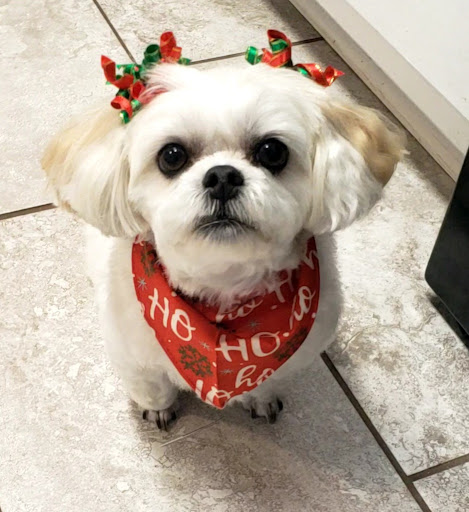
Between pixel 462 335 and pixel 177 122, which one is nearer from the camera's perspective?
pixel 177 122

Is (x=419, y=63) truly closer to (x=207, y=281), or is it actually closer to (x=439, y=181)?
(x=439, y=181)

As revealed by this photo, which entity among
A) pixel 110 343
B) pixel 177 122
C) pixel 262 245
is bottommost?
pixel 110 343

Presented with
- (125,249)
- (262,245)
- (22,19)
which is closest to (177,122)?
(262,245)

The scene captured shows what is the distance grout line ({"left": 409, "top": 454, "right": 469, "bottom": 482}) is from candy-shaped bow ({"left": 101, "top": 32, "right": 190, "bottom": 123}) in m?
0.72

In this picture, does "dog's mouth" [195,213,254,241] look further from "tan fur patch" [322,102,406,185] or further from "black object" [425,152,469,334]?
"black object" [425,152,469,334]

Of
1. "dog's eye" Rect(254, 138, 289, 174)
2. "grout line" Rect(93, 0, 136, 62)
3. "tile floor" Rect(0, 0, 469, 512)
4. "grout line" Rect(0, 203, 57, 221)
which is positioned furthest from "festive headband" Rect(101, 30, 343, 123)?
"grout line" Rect(93, 0, 136, 62)

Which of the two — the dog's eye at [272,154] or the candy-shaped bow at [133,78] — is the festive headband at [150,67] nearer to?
the candy-shaped bow at [133,78]

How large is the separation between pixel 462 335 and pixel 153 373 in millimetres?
585

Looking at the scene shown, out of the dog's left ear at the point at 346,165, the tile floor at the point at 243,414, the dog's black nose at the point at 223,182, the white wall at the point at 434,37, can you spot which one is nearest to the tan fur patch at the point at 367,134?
the dog's left ear at the point at 346,165

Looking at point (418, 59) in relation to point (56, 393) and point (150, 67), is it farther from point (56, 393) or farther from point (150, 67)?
point (56, 393)

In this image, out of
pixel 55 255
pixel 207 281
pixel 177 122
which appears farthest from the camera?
pixel 55 255

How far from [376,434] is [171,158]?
0.62 m

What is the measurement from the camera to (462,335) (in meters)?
1.33

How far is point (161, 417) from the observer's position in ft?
3.86
